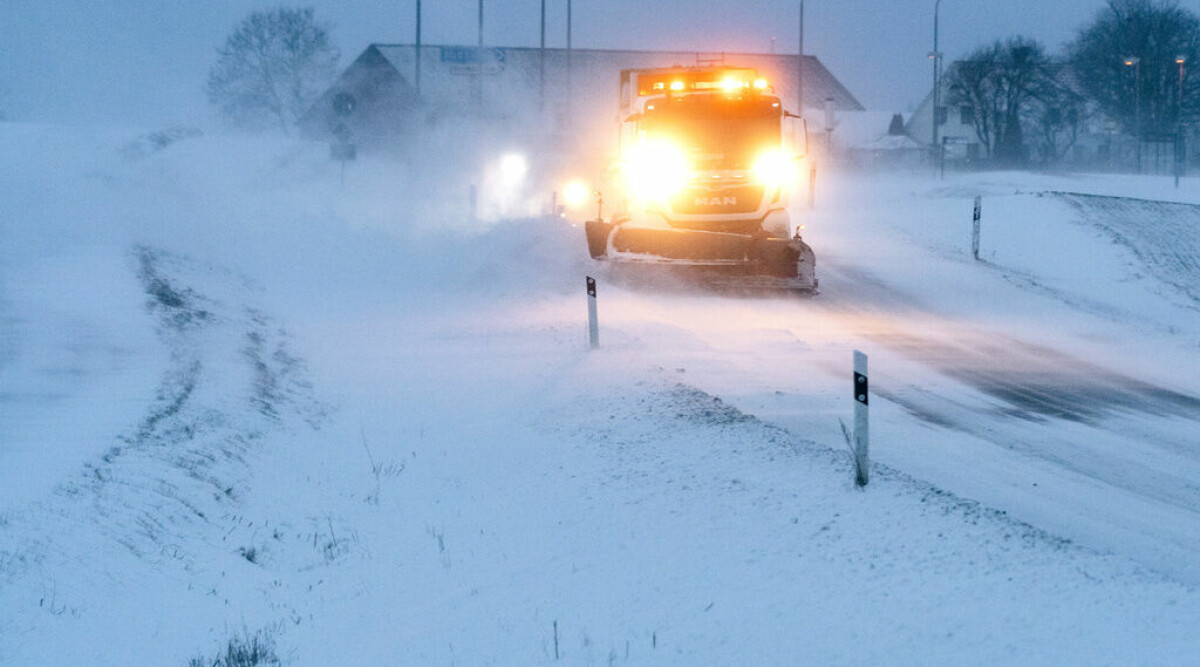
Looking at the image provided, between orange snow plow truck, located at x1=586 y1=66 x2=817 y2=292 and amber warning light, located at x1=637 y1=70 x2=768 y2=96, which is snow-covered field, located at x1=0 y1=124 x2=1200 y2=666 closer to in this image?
orange snow plow truck, located at x1=586 y1=66 x2=817 y2=292

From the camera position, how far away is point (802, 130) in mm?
18703

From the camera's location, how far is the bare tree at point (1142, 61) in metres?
72.8

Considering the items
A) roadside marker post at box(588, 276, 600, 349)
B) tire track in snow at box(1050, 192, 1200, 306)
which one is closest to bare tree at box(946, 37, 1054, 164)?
tire track in snow at box(1050, 192, 1200, 306)

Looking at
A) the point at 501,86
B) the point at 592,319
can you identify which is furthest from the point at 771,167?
the point at 501,86

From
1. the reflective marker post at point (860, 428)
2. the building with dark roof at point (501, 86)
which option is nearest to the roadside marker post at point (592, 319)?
the reflective marker post at point (860, 428)

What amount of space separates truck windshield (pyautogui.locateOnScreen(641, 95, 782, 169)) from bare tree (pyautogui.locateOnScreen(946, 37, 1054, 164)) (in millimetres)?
57987

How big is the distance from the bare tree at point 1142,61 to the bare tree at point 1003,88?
5.52m

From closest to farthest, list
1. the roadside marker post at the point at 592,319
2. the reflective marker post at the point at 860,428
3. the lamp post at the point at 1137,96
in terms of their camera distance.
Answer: the reflective marker post at the point at 860,428, the roadside marker post at the point at 592,319, the lamp post at the point at 1137,96

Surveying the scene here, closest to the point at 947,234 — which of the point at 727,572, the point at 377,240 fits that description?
the point at 377,240

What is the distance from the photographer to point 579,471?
898 centimetres

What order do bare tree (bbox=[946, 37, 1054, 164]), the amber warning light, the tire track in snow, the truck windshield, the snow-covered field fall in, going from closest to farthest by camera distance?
the snow-covered field, the truck windshield, the amber warning light, the tire track in snow, bare tree (bbox=[946, 37, 1054, 164])

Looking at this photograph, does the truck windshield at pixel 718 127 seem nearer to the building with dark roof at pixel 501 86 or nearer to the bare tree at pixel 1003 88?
the building with dark roof at pixel 501 86

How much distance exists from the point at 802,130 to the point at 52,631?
590 inches

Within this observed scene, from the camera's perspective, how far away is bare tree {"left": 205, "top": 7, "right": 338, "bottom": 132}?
79.0 meters
